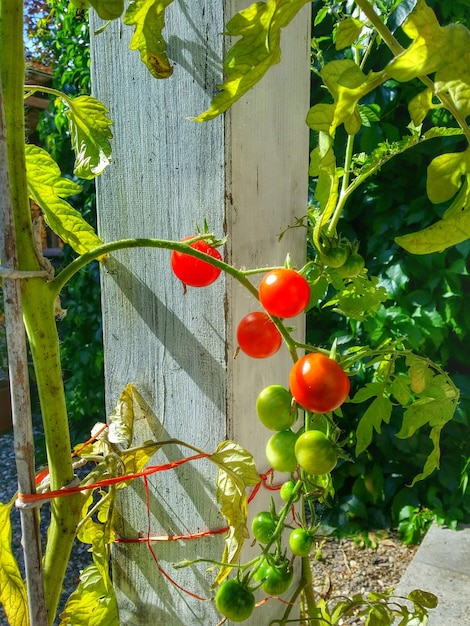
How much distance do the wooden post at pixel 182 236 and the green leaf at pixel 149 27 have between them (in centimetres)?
10

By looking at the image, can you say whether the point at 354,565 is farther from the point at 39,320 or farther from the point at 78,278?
the point at 39,320

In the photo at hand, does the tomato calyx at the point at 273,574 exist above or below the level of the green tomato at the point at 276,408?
below

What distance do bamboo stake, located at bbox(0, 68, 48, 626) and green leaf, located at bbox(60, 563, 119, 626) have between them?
82 millimetres

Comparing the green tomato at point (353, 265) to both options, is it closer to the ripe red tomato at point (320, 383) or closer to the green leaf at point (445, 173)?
the ripe red tomato at point (320, 383)

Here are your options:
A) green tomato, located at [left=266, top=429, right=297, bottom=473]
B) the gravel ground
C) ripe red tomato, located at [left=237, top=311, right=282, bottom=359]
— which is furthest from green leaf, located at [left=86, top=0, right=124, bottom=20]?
the gravel ground

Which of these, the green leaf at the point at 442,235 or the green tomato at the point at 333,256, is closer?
the green leaf at the point at 442,235

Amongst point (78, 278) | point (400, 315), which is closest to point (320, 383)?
Answer: point (400, 315)

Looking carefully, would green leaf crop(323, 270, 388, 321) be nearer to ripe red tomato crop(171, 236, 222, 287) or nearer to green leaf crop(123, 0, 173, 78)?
ripe red tomato crop(171, 236, 222, 287)

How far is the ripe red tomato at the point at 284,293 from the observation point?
0.59 metres

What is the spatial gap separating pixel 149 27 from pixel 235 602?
0.61m

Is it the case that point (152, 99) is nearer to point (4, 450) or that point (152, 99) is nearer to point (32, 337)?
point (32, 337)

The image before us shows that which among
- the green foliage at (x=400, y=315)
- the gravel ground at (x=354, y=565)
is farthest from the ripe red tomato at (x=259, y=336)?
the gravel ground at (x=354, y=565)

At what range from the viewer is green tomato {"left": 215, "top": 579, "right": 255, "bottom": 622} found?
2.20 feet

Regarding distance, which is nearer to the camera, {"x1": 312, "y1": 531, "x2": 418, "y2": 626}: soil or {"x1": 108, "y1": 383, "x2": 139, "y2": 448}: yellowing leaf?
{"x1": 108, "y1": 383, "x2": 139, "y2": 448}: yellowing leaf
